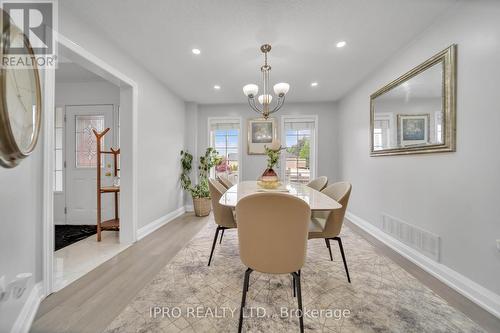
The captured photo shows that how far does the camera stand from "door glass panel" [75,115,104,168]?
3.46 meters

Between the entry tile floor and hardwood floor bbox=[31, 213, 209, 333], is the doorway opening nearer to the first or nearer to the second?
the entry tile floor

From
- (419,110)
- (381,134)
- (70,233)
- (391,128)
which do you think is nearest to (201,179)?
(70,233)

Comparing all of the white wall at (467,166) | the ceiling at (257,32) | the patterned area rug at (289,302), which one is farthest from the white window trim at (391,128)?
the patterned area rug at (289,302)

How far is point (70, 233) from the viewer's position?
9.71 feet

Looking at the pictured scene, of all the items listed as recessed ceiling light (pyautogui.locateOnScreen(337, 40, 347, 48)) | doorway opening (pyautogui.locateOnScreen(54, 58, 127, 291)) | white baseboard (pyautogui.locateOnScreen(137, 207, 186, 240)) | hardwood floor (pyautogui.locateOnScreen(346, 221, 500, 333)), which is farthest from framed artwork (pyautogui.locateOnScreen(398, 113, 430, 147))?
doorway opening (pyautogui.locateOnScreen(54, 58, 127, 291))

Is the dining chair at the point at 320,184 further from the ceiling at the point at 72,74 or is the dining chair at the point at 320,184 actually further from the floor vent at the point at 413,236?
the ceiling at the point at 72,74

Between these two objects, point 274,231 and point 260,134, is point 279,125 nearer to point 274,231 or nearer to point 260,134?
point 260,134

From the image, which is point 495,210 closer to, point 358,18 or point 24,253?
point 358,18

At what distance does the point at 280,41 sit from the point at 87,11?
1.93 m

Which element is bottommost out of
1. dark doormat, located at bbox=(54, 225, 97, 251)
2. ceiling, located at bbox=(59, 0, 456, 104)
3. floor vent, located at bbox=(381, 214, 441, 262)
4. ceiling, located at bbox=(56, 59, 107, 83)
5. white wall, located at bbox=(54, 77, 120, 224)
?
dark doormat, located at bbox=(54, 225, 97, 251)

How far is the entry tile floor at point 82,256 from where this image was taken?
183cm

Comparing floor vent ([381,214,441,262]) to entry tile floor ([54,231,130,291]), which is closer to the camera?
entry tile floor ([54,231,130,291])

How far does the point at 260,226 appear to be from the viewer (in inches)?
45.1

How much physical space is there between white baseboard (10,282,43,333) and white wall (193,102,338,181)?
140 inches
